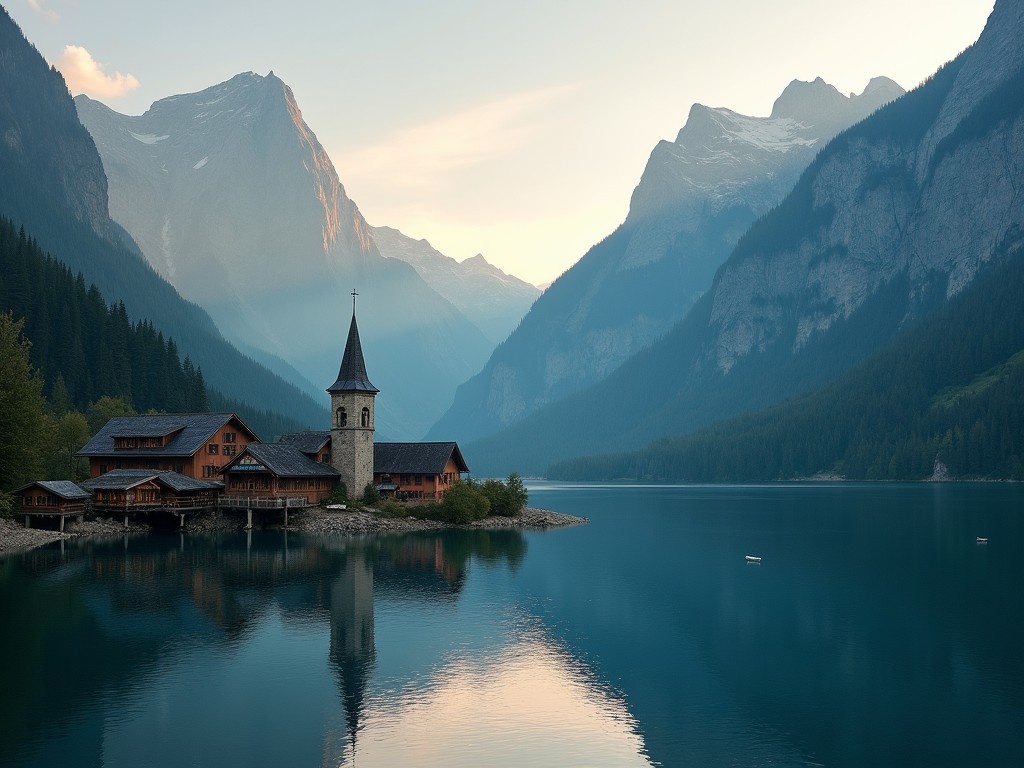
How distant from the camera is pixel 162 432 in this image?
109 m

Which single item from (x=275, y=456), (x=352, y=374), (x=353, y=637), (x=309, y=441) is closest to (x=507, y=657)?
(x=353, y=637)

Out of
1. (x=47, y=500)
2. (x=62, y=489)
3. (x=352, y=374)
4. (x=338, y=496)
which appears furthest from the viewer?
(x=352, y=374)

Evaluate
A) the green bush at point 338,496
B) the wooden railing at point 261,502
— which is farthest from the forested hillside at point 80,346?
the green bush at point 338,496

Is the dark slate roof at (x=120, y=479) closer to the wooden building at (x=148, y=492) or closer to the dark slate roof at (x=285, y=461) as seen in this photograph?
the wooden building at (x=148, y=492)

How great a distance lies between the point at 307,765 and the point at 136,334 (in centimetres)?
14562

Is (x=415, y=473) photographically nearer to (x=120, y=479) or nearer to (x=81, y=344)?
(x=120, y=479)

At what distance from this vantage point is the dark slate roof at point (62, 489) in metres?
91.2

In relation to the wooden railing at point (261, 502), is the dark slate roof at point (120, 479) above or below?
above

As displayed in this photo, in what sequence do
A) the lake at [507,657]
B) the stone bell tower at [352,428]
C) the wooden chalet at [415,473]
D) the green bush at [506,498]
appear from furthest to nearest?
the green bush at [506,498] → the wooden chalet at [415,473] → the stone bell tower at [352,428] → the lake at [507,657]

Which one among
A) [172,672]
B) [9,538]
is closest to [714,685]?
[172,672]

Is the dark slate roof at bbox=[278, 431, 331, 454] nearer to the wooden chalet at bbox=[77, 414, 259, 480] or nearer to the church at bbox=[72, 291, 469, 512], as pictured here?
the church at bbox=[72, 291, 469, 512]

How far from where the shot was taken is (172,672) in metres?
42.2

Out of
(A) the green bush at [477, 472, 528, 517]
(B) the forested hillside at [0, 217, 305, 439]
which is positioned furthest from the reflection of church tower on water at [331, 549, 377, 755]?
(B) the forested hillside at [0, 217, 305, 439]

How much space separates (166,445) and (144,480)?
10812mm
